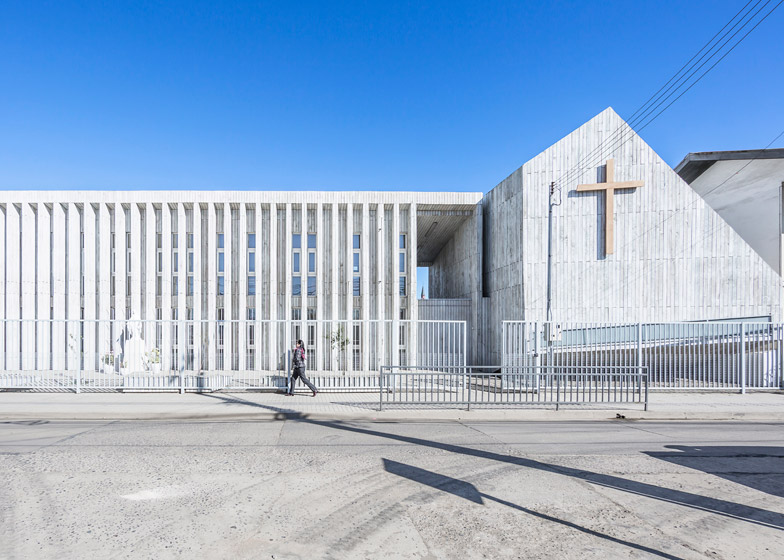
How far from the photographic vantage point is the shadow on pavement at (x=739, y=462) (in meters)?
5.69

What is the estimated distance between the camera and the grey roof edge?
21281 mm

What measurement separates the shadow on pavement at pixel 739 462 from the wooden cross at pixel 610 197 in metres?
12.2

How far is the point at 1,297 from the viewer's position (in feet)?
72.6

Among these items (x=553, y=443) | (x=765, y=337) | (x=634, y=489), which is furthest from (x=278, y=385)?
(x=765, y=337)

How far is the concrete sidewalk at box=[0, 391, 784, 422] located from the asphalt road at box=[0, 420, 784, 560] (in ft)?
5.65

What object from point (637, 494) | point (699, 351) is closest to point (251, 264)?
point (699, 351)

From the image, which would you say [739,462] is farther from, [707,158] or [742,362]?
[707,158]

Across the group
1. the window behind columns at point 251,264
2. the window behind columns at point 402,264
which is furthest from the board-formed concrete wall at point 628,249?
the window behind columns at point 251,264

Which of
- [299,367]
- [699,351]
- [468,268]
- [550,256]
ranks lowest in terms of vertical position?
[299,367]

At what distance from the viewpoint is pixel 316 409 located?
10539 mm

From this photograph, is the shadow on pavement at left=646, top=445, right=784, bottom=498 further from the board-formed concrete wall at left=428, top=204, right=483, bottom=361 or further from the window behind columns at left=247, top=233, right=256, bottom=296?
the window behind columns at left=247, top=233, right=256, bottom=296

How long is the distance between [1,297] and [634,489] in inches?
1134

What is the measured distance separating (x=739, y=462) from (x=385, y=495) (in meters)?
5.67

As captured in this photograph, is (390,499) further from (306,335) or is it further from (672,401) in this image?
(672,401)
